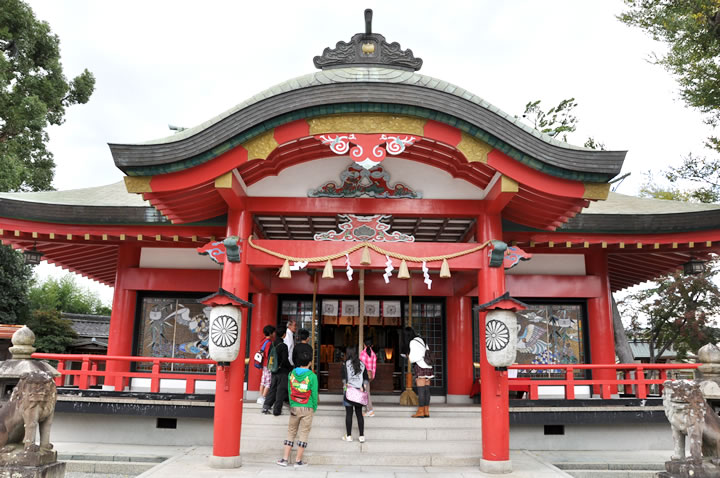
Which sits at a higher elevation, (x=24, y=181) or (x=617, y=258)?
(x=24, y=181)

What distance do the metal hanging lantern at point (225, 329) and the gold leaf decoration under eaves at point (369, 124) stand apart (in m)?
2.59

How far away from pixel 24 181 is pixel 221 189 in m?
18.4

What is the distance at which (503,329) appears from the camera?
263 inches

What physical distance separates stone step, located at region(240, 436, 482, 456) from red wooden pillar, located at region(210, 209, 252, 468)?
3.06 ft

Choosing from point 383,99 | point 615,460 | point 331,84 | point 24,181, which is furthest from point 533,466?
point 24,181

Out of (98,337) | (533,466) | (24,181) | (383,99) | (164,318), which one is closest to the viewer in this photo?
(383,99)

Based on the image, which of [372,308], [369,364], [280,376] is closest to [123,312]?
[280,376]

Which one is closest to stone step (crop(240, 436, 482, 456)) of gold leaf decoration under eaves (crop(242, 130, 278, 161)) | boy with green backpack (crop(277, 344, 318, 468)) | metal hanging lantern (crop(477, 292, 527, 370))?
boy with green backpack (crop(277, 344, 318, 468))

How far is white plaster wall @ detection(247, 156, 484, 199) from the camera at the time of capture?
777 cm

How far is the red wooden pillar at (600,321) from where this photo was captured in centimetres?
998

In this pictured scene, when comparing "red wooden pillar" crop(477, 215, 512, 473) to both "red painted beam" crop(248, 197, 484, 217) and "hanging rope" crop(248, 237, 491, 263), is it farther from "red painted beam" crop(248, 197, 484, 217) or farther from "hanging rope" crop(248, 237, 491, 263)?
"red painted beam" crop(248, 197, 484, 217)

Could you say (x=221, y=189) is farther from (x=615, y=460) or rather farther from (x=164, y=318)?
(x=615, y=460)

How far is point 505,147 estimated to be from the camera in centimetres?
677

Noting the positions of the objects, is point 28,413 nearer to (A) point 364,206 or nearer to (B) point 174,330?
(A) point 364,206
